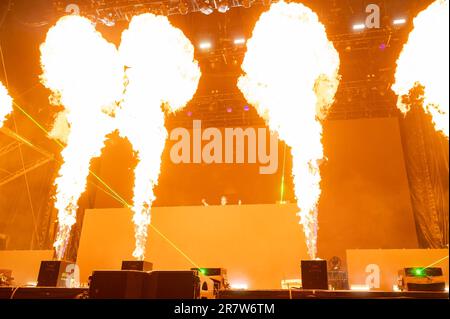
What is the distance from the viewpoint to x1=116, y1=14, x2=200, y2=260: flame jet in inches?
336

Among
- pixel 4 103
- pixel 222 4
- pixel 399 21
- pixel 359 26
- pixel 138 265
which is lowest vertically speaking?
pixel 138 265

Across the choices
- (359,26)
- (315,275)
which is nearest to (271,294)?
(315,275)

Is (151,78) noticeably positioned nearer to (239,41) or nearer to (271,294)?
(239,41)

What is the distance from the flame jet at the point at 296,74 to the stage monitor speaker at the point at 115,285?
545 centimetres

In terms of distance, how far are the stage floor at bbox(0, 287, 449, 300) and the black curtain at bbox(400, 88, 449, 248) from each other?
19.2ft

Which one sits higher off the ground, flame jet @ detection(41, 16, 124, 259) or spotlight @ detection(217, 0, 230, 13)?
spotlight @ detection(217, 0, 230, 13)

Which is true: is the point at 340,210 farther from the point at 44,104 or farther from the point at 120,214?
the point at 44,104

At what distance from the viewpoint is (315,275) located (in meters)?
5.44

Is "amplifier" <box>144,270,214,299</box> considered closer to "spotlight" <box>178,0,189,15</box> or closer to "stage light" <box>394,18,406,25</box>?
"spotlight" <box>178,0,189,15</box>

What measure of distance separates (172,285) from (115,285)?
66 centimetres

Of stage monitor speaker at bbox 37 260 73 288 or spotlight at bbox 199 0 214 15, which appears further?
spotlight at bbox 199 0 214 15

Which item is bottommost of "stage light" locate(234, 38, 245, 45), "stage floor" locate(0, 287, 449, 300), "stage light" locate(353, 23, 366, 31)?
"stage floor" locate(0, 287, 449, 300)

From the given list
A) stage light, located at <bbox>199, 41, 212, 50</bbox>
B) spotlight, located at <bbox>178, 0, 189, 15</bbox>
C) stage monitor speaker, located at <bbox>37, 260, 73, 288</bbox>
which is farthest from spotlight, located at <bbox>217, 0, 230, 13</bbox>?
stage monitor speaker, located at <bbox>37, 260, 73, 288</bbox>
